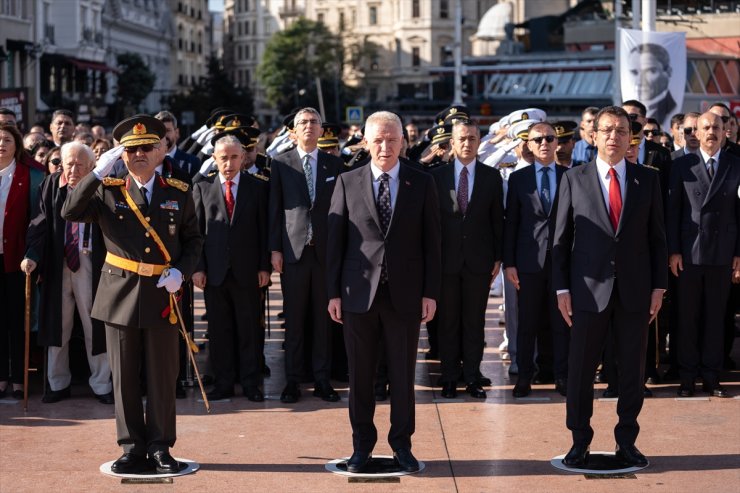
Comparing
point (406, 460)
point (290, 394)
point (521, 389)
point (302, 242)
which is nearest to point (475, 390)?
point (521, 389)

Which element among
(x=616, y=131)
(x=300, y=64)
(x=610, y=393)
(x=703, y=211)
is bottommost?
(x=610, y=393)

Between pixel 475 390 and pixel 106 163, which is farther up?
pixel 106 163

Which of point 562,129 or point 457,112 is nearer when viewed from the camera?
point 562,129

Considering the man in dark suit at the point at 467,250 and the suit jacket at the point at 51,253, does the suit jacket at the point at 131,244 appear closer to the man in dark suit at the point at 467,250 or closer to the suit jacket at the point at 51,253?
the suit jacket at the point at 51,253

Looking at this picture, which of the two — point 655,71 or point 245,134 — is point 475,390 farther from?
point 655,71

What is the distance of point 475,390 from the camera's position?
33.6ft

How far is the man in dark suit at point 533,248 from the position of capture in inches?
408

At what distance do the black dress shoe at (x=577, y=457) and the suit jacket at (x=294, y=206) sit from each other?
115 inches

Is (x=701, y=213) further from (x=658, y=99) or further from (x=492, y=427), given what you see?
(x=658, y=99)

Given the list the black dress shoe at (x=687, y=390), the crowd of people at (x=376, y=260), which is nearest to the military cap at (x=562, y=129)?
the crowd of people at (x=376, y=260)

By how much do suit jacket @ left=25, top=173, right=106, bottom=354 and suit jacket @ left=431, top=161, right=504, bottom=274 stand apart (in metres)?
2.76

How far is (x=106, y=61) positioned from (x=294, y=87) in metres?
39.5

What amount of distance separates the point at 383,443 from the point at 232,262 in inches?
88.1

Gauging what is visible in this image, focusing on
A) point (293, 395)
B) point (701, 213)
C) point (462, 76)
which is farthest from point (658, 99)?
point (462, 76)
